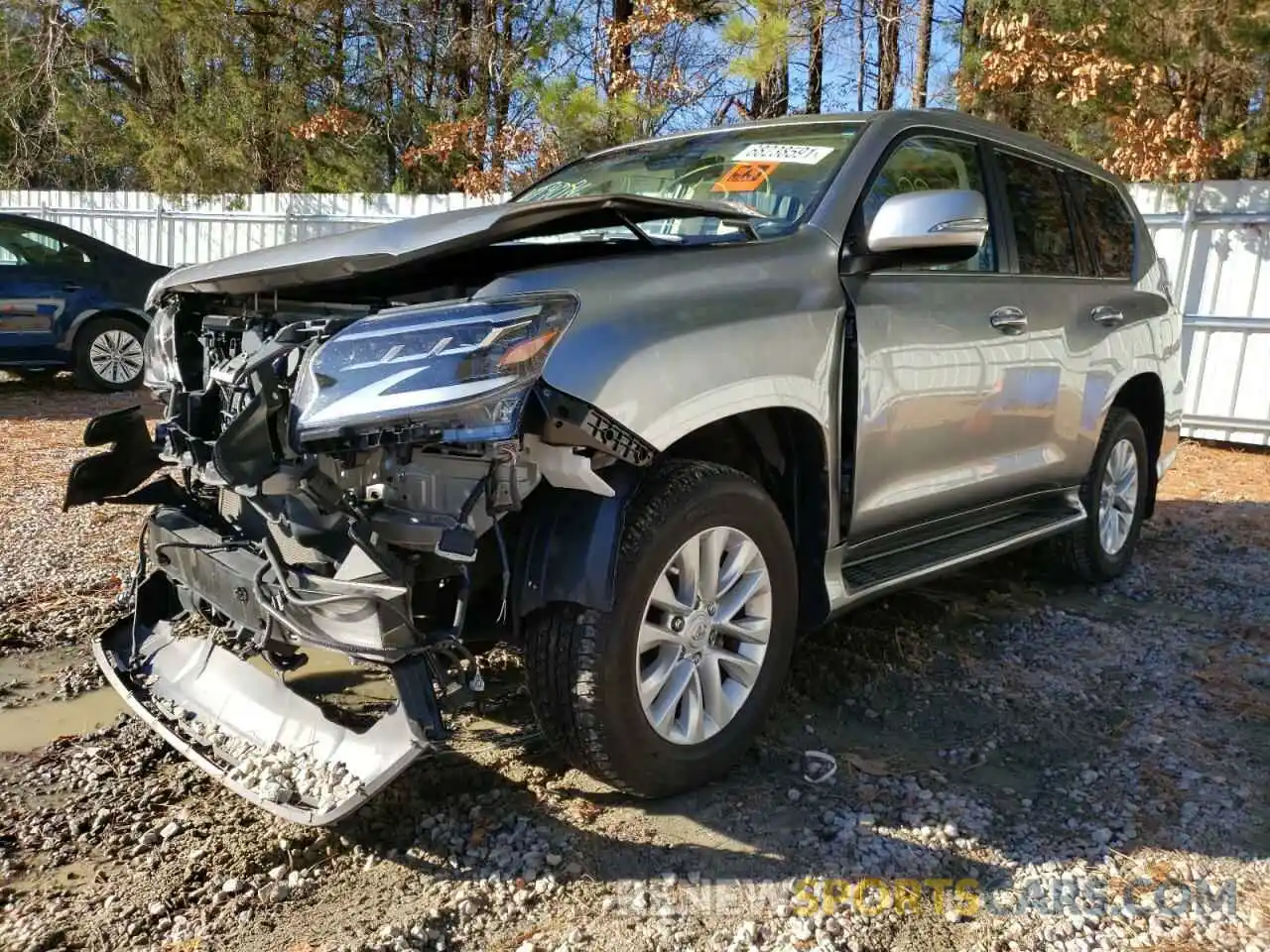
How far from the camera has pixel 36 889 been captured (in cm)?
236

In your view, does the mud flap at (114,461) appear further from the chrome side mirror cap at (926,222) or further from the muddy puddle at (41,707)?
the chrome side mirror cap at (926,222)

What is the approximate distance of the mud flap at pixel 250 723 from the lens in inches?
91.8

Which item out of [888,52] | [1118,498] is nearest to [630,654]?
[1118,498]

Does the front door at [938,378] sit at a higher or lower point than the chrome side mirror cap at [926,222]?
lower

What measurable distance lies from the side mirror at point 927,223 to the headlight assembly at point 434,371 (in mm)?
1134

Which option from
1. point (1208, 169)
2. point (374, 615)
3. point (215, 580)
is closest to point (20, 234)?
point (215, 580)

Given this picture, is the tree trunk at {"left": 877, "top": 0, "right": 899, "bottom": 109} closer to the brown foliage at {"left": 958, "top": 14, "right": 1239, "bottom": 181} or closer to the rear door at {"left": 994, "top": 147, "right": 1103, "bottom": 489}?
the brown foliage at {"left": 958, "top": 14, "right": 1239, "bottom": 181}

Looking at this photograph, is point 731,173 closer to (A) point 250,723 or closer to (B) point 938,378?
(B) point 938,378

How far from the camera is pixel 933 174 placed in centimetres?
376

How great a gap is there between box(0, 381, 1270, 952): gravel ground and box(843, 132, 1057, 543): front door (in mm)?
685

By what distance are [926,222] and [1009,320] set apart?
1.02 m

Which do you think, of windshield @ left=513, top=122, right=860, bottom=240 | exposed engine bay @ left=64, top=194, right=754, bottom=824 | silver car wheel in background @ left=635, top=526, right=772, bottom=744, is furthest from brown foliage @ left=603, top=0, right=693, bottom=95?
silver car wheel in background @ left=635, top=526, right=772, bottom=744

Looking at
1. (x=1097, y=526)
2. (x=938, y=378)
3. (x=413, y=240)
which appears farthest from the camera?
(x=1097, y=526)

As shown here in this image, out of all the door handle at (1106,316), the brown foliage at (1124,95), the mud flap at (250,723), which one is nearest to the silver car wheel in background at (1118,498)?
the door handle at (1106,316)
